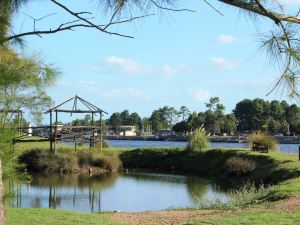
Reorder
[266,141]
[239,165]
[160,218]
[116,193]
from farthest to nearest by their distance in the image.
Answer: [266,141] → [239,165] → [116,193] → [160,218]

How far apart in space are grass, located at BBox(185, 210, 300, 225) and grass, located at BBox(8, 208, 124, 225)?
1994 mm

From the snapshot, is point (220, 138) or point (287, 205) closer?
point (287, 205)

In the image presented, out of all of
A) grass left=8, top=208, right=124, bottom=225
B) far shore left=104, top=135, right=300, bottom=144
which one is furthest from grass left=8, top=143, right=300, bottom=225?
far shore left=104, top=135, right=300, bottom=144

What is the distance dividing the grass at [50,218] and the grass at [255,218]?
1.99 meters

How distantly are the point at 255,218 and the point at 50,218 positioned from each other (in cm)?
426

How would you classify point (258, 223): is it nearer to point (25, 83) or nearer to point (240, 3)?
point (25, 83)

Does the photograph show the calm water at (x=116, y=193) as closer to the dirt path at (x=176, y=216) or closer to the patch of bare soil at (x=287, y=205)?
the patch of bare soil at (x=287, y=205)

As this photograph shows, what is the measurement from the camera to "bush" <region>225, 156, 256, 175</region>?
27608mm

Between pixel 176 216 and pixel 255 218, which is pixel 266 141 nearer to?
pixel 176 216

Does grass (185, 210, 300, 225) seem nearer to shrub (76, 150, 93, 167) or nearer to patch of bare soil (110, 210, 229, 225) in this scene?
patch of bare soil (110, 210, 229, 225)

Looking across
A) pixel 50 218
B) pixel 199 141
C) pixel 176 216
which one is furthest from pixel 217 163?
pixel 50 218

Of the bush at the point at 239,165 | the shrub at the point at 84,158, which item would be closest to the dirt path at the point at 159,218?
the bush at the point at 239,165

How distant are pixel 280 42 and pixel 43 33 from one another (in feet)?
6.77

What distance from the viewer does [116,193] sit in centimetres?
2294
